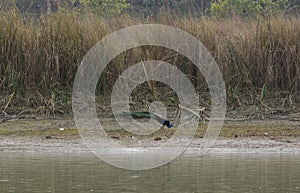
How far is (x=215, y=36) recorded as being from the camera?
36.7 ft

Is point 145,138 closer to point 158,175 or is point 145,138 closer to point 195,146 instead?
point 195,146

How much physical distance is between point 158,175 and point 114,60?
160 inches

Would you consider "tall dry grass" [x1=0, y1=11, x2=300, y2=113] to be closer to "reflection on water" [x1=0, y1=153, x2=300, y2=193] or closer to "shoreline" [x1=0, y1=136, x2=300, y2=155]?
"shoreline" [x1=0, y1=136, x2=300, y2=155]

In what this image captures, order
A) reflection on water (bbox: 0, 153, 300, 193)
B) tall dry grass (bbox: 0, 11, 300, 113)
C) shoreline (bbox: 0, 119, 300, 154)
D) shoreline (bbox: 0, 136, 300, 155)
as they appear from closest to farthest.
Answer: reflection on water (bbox: 0, 153, 300, 193), shoreline (bbox: 0, 136, 300, 155), shoreline (bbox: 0, 119, 300, 154), tall dry grass (bbox: 0, 11, 300, 113)

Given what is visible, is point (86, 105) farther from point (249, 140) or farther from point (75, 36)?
point (249, 140)

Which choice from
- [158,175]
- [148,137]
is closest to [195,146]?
[148,137]

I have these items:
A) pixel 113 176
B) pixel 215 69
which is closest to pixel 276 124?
pixel 215 69

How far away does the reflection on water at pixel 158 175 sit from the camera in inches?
248

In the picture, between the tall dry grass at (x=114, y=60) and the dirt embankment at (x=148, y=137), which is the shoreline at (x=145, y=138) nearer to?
the dirt embankment at (x=148, y=137)

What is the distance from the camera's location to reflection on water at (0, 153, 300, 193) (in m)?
6.29

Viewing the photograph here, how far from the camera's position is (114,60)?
10.9 meters

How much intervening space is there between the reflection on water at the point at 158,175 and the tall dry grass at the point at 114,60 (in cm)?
248

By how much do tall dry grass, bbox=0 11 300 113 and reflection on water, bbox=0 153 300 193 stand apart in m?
2.48

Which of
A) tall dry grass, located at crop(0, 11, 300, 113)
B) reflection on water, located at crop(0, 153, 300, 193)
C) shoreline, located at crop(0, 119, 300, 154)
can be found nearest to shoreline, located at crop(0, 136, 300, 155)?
shoreline, located at crop(0, 119, 300, 154)
